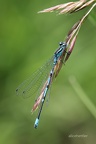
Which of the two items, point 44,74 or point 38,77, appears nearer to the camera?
point 44,74

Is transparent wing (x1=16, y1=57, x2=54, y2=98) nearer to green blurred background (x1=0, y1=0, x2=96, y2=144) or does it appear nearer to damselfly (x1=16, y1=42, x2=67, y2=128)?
damselfly (x1=16, y1=42, x2=67, y2=128)

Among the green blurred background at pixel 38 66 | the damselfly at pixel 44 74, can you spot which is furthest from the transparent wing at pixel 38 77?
the green blurred background at pixel 38 66

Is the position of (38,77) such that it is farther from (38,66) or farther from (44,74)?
(38,66)

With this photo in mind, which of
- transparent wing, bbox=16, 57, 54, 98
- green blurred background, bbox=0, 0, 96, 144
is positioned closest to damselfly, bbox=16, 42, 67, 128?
transparent wing, bbox=16, 57, 54, 98

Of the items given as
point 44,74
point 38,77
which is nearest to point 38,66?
point 38,77

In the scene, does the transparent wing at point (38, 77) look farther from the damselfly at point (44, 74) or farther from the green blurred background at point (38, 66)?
the green blurred background at point (38, 66)

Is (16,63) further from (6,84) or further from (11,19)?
(11,19)

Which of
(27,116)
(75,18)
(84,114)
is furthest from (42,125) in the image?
(75,18)

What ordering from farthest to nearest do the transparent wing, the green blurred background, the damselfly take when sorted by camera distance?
the green blurred background < the transparent wing < the damselfly

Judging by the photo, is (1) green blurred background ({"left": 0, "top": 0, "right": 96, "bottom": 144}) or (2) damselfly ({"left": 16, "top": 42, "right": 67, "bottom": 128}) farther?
(1) green blurred background ({"left": 0, "top": 0, "right": 96, "bottom": 144})
